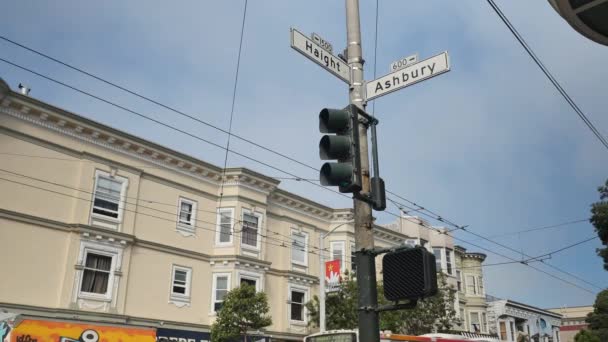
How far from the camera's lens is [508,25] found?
9.07 metres

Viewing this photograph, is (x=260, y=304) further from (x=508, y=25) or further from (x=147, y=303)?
(x=508, y=25)

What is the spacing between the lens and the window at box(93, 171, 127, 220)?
25047mm

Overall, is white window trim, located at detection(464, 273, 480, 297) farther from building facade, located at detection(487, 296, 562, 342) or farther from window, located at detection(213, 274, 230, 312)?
window, located at detection(213, 274, 230, 312)

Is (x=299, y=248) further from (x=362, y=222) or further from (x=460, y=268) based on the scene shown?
(x=362, y=222)

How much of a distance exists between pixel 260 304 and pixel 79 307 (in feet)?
24.4

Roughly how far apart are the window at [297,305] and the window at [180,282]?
6.57 meters

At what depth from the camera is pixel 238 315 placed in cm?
2502

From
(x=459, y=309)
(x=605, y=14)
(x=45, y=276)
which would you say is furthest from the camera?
(x=459, y=309)

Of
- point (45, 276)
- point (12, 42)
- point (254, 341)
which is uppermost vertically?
point (12, 42)

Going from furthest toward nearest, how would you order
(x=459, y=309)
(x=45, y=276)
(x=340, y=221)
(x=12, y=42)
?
(x=459, y=309), (x=340, y=221), (x=45, y=276), (x=12, y=42)

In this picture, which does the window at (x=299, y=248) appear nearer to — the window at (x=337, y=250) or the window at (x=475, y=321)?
the window at (x=337, y=250)

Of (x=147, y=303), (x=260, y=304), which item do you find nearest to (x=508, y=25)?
(x=260, y=304)

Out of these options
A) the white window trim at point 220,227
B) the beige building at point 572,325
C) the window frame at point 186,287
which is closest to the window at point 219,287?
the window frame at point 186,287

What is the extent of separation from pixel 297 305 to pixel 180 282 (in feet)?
25.2
